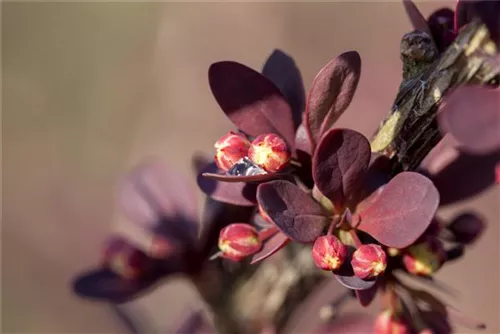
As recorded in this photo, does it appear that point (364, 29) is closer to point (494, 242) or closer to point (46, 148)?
point (494, 242)

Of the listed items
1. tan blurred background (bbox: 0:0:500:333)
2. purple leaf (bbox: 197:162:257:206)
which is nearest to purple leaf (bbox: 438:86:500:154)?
purple leaf (bbox: 197:162:257:206)

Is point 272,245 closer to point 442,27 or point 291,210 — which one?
point 291,210

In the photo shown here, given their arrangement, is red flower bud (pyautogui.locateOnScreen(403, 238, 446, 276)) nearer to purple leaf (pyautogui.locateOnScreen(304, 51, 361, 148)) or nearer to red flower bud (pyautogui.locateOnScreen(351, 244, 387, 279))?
red flower bud (pyautogui.locateOnScreen(351, 244, 387, 279))

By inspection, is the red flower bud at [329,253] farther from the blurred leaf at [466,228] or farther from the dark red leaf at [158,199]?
the dark red leaf at [158,199]

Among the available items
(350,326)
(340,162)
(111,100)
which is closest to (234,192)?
(340,162)

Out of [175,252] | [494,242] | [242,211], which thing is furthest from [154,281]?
[494,242]

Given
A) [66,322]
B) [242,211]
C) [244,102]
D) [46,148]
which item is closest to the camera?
[244,102]
